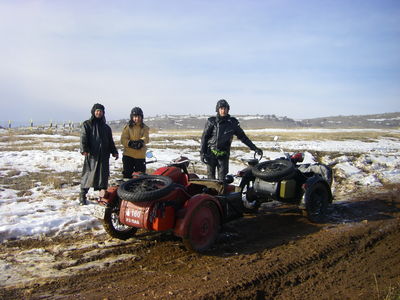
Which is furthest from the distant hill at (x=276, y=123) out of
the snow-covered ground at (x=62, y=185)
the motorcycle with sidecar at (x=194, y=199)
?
the motorcycle with sidecar at (x=194, y=199)

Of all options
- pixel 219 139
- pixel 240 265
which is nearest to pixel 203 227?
pixel 240 265

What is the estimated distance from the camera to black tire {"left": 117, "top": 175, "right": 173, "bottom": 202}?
4176 mm

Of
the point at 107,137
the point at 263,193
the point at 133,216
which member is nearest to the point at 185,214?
the point at 133,216

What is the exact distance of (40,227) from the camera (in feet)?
17.9

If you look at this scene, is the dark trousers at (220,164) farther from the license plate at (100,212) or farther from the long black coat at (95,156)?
the license plate at (100,212)

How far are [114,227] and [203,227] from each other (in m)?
1.41

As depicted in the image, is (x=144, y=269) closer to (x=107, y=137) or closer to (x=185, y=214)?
(x=185, y=214)

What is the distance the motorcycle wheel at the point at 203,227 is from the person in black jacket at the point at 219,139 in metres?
1.86

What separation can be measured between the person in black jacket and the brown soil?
129 cm

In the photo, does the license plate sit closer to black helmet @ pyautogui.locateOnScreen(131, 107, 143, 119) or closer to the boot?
the boot

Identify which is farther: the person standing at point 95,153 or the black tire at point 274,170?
the person standing at point 95,153

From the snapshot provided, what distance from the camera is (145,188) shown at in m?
4.51

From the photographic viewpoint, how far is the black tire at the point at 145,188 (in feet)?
13.7

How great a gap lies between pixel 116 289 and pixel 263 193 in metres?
3.48
